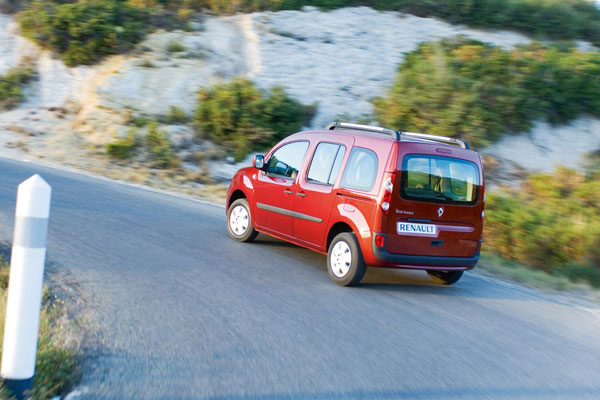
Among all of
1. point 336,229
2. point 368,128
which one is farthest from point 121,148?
point 336,229

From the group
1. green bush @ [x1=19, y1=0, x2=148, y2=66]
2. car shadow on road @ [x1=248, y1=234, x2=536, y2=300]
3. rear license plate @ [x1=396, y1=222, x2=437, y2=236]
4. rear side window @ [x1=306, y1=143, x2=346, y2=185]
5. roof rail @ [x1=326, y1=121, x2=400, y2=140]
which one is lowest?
car shadow on road @ [x1=248, y1=234, x2=536, y2=300]

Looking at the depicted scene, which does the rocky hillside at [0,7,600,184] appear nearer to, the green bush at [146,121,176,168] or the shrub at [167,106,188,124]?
the shrub at [167,106,188,124]

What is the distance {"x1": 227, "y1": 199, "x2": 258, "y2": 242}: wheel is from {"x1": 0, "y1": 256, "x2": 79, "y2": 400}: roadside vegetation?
160 inches

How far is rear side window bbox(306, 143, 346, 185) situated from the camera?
7.56m

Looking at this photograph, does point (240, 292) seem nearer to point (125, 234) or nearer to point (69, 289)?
point (69, 289)

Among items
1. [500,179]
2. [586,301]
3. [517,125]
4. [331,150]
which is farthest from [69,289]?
[517,125]

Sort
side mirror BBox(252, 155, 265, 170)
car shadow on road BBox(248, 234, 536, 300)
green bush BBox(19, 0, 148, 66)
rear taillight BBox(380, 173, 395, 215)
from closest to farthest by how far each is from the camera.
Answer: rear taillight BBox(380, 173, 395, 215)
car shadow on road BBox(248, 234, 536, 300)
side mirror BBox(252, 155, 265, 170)
green bush BBox(19, 0, 148, 66)

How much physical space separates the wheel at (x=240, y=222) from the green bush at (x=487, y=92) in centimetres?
1031

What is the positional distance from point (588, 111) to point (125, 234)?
57.1ft

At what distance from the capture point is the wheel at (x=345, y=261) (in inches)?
275

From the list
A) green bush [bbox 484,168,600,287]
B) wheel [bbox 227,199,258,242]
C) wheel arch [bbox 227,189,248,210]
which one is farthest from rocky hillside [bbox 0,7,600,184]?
wheel [bbox 227,199,258,242]

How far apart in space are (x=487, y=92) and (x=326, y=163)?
13.3 m

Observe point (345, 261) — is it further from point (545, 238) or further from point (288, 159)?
point (545, 238)

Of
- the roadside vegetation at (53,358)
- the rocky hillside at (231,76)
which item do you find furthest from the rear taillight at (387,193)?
the rocky hillside at (231,76)
